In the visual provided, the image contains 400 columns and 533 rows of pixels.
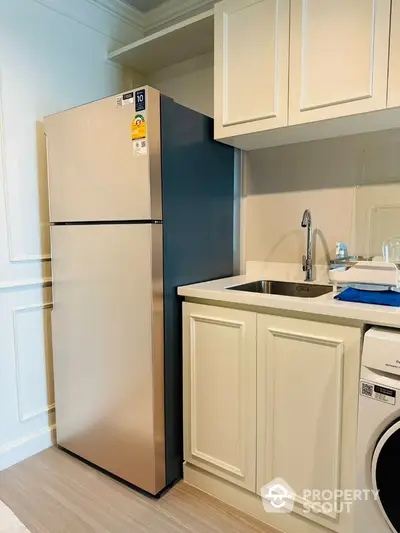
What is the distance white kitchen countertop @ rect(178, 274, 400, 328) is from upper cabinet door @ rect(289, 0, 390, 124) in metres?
0.72

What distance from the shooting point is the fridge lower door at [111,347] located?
159 centimetres

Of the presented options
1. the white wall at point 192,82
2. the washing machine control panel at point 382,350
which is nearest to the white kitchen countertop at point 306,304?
the washing machine control panel at point 382,350

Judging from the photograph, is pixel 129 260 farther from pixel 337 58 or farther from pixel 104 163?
pixel 337 58

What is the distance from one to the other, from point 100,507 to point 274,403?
2.99ft

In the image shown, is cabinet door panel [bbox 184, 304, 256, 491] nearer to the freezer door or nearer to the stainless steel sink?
the stainless steel sink

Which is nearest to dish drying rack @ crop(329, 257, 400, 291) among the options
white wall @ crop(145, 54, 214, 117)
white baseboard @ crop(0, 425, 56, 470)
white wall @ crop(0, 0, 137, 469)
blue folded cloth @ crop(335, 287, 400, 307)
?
blue folded cloth @ crop(335, 287, 400, 307)

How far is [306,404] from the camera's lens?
4.46 feet

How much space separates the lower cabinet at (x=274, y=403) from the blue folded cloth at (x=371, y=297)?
0.12 meters

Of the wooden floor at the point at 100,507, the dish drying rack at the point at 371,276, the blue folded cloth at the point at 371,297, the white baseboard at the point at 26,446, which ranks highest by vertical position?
the dish drying rack at the point at 371,276

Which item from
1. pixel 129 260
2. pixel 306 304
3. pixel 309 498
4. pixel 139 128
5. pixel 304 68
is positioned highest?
pixel 304 68

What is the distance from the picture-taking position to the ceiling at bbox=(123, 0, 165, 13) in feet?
7.52

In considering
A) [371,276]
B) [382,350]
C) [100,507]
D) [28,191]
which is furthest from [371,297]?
[28,191]

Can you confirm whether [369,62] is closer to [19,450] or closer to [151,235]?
[151,235]

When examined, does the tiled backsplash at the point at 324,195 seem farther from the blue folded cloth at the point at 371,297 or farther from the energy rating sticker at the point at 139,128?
the energy rating sticker at the point at 139,128
